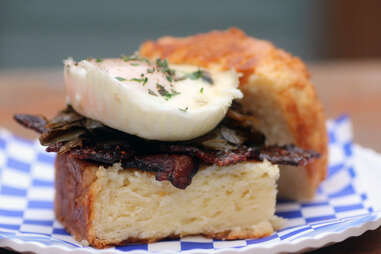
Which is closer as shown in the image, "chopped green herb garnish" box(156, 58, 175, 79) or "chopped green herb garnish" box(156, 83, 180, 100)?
"chopped green herb garnish" box(156, 83, 180, 100)

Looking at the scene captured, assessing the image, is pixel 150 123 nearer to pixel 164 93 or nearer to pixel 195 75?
pixel 164 93

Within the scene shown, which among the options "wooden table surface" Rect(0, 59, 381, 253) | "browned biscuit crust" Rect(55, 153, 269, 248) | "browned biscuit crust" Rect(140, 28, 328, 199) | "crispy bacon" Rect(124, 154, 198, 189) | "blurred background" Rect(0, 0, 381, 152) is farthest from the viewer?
"blurred background" Rect(0, 0, 381, 152)

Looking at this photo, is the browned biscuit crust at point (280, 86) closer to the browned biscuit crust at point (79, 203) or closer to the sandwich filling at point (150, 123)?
the sandwich filling at point (150, 123)

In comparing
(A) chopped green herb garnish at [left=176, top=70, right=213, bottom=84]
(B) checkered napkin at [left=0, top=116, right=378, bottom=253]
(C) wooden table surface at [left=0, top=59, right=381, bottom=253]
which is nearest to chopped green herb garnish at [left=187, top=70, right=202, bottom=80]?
(A) chopped green herb garnish at [left=176, top=70, right=213, bottom=84]

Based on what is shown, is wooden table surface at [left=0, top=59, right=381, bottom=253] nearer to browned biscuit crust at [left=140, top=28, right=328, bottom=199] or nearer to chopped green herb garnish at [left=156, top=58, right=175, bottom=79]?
browned biscuit crust at [left=140, top=28, right=328, bottom=199]

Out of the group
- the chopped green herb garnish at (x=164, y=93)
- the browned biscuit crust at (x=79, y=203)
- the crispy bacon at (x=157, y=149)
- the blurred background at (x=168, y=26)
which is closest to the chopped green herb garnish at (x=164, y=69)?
the chopped green herb garnish at (x=164, y=93)

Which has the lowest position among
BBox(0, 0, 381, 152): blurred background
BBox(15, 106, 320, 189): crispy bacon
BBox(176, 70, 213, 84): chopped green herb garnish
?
BBox(15, 106, 320, 189): crispy bacon

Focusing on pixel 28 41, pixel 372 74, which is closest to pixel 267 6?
pixel 372 74
